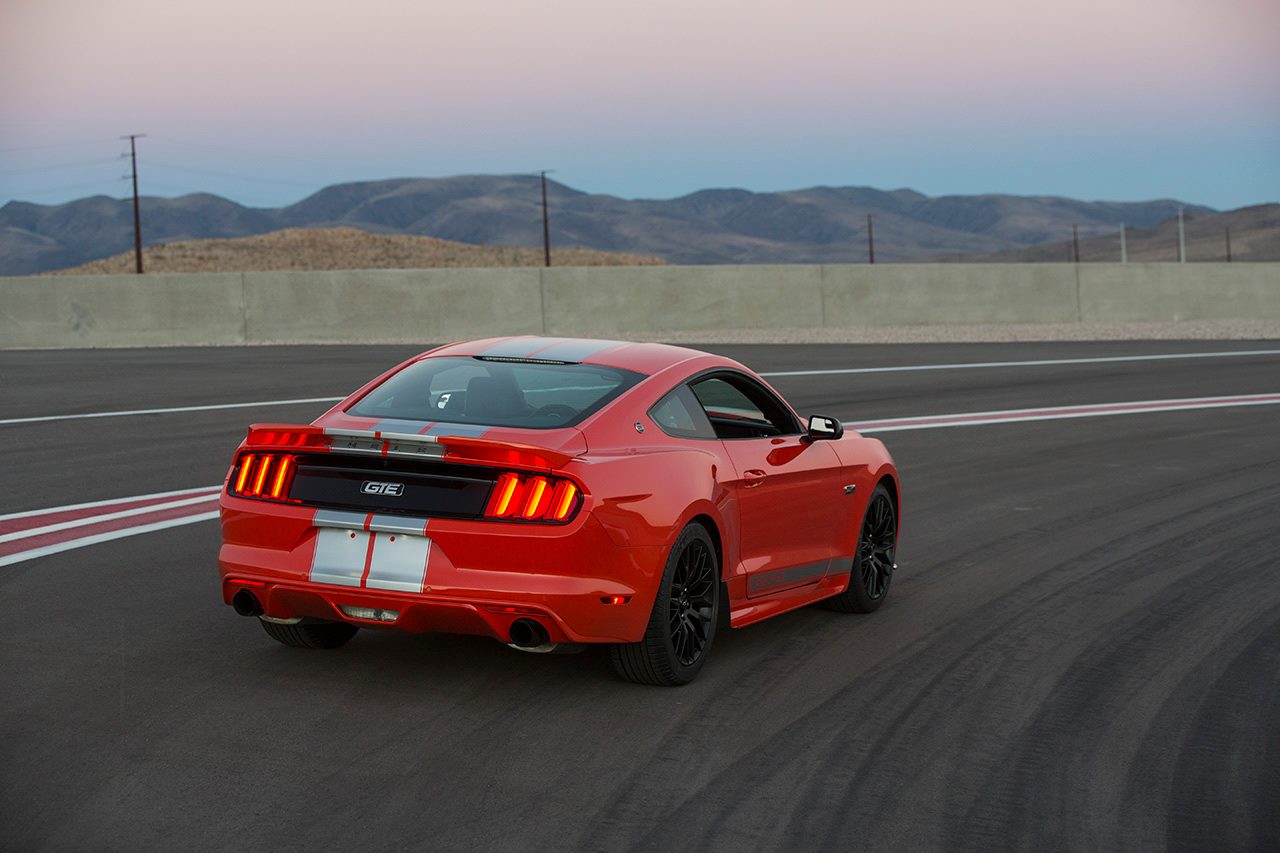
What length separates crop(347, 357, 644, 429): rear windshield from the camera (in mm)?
6586

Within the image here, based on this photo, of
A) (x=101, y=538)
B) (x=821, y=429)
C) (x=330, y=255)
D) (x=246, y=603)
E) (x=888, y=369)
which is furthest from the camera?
(x=330, y=255)

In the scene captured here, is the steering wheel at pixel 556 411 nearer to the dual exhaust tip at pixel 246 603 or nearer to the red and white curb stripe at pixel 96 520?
the dual exhaust tip at pixel 246 603

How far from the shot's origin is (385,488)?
6.13m

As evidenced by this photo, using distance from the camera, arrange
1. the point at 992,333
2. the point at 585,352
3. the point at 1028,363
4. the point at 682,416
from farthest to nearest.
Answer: the point at 992,333, the point at 1028,363, the point at 585,352, the point at 682,416

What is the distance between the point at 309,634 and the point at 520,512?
1.44 metres

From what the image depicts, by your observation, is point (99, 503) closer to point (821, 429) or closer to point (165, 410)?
point (821, 429)

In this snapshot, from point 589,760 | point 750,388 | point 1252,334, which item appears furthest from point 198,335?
point 589,760

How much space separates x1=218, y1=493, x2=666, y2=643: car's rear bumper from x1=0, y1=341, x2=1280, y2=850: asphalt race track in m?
0.35

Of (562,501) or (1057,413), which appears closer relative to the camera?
(562,501)

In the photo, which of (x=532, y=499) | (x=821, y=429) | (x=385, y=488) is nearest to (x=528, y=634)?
(x=532, y=499)

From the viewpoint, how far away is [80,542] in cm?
961

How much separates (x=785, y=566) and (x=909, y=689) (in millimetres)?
1008

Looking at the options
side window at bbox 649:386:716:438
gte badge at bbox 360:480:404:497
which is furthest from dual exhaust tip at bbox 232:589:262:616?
side window at bbox 649:386:716:438

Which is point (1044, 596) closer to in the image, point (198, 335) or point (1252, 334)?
point (198, 335)
